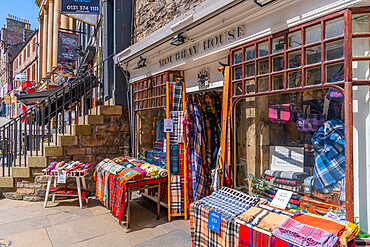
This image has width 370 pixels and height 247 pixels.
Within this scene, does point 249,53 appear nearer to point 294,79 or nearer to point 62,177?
point 294,79

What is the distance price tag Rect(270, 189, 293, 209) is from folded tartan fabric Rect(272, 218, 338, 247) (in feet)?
1.20

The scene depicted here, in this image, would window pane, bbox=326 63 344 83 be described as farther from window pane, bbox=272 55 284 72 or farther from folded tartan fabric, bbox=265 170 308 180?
folded tartan fabric, bbox=265 170 308 180

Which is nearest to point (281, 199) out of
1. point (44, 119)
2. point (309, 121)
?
point (309, 121)

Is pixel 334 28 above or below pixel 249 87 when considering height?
above

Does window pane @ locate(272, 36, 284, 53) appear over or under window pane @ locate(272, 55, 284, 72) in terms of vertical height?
over

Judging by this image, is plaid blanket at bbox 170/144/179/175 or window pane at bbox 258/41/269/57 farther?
plaid blanket at bbox 170/144/179/175

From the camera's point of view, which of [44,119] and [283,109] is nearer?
[283,109]

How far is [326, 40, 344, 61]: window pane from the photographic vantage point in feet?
7.06

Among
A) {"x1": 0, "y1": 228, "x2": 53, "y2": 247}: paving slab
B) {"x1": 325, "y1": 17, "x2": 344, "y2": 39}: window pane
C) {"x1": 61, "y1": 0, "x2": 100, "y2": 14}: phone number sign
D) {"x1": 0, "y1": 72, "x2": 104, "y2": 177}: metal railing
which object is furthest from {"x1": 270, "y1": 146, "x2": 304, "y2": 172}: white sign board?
{"x1": 61, "y1": 0, "x2": 100, "y2": 14}: phone number sign

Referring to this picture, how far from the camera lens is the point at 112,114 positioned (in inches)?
248

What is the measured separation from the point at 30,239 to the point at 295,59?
4.35 meters

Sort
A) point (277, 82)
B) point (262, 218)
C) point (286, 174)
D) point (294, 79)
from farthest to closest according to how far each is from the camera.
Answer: point (286, 174) < point (277, 82) < point (294, 79) < point (262, 218)

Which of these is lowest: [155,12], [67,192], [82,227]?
[82,227]

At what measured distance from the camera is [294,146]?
107 inches
